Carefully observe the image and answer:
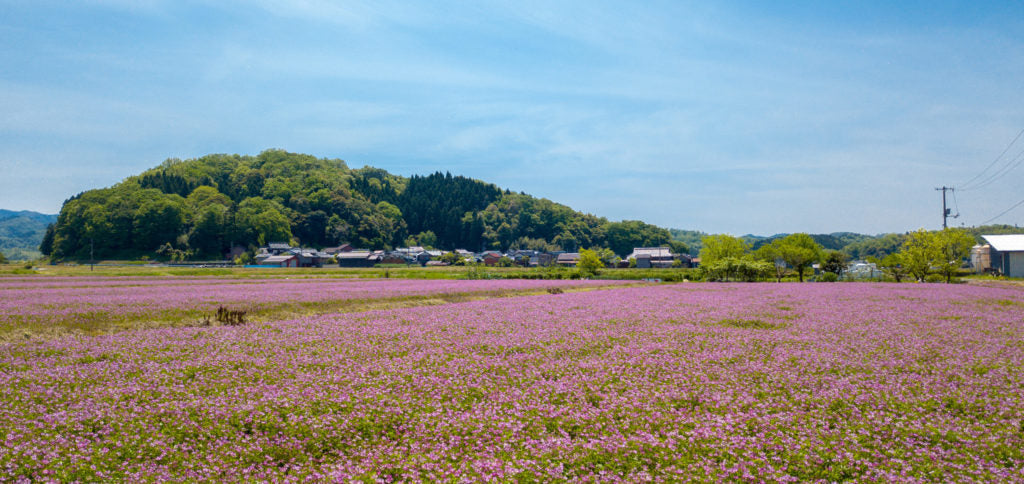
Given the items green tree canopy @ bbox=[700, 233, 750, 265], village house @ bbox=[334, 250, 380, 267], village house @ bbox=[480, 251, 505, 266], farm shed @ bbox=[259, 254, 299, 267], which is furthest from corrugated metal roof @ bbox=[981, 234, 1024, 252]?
farm shed @ bbox=[259, 254, 299, 267]

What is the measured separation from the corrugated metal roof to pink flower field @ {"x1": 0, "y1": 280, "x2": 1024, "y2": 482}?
251 feet

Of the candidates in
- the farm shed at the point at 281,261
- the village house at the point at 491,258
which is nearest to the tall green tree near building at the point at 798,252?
the village house at the point at 491,258

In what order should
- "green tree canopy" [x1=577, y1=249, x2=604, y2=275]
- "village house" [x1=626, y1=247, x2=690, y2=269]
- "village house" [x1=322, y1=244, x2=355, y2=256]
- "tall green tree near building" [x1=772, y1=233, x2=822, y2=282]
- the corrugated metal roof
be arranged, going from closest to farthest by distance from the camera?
→ the corrugated metal roof < "tall green tree near building" [x1=772, y1=233, x2=822, y2=282] < "green tree canopy" [x1=577, y1=249, x2=604, y2=275] < "village house" [x1=626, y1=247, x2=690, y2=269] < "village house" [x1=322, y1=244, x2=355, y2=256]

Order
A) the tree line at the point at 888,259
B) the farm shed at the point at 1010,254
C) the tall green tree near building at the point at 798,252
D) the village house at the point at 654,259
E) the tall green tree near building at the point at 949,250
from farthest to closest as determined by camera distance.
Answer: the village house at the point at 654,259 < the tall green tree near building at the point at 798,252 < the farm shed at the point at 1010,254 < the tree line at the point at 888,259 < the tall green tree near building at the point at 949,250

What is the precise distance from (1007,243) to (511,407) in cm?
10003

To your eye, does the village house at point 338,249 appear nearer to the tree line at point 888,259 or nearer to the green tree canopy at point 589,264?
the green tree canopy at point 589,264

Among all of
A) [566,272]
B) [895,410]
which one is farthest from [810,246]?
[895,410]

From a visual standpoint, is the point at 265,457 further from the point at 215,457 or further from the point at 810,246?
the point at 810,246

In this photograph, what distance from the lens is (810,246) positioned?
295 ft

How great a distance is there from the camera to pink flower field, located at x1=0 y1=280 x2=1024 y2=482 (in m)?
7.31

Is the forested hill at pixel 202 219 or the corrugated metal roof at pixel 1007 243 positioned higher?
the forested hill at pixel 202 219

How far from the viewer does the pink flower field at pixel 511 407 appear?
7.31 meters

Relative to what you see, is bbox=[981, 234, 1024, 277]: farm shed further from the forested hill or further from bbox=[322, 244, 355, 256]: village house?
Result: the forested hill

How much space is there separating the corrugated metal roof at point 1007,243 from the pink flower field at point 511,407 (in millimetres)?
76492
